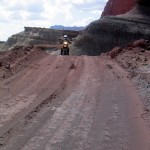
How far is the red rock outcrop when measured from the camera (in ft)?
249

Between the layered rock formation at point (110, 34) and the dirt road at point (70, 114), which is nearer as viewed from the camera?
the dirt road at point (70, 114)

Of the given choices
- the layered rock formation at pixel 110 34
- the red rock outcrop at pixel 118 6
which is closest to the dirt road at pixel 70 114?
the layered rock formation at pixel 110 34

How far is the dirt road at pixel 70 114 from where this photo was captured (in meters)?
7.67

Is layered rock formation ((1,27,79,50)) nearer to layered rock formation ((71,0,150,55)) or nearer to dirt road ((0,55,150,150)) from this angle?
layered rock formation ((71,0,150,55))

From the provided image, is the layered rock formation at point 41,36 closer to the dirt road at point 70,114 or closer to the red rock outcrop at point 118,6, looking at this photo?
the red rock outcrop at point 118,6

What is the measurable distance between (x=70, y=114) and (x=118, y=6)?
234ft

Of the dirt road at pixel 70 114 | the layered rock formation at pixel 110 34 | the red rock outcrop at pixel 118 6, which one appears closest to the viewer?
the dirt road at pixel 70 114

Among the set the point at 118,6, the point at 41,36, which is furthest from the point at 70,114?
the point at 41,36

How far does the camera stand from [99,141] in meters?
7.77

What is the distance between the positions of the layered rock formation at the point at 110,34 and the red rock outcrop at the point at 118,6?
2343 cm

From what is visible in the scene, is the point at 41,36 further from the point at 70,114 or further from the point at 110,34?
the point at 70,114

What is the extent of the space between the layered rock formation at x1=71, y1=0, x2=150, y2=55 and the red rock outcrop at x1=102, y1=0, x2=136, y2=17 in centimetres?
2343

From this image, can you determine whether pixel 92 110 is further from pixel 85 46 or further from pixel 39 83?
pixel 85 46

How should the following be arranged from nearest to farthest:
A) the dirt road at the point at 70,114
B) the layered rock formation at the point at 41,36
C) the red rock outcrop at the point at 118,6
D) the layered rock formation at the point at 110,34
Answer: the dirt road at the point at 70,114 → the layered rock formation at the point at 110,34 → the red rock outcrop at the point at 118,6 → the layered rock formation at the point at 41,36
